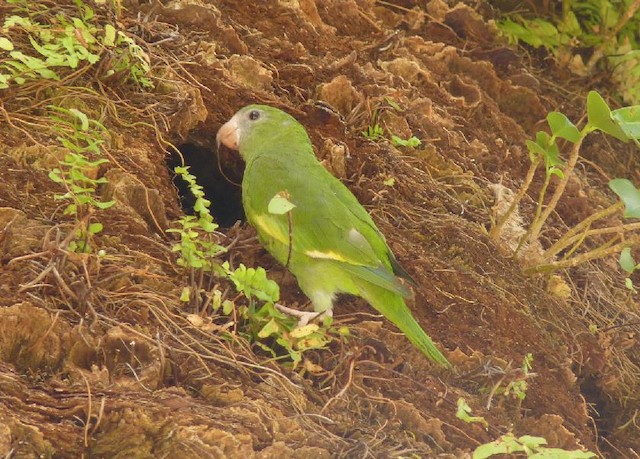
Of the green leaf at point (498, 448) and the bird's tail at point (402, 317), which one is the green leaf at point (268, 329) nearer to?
the bird's tail at point (402, 317)

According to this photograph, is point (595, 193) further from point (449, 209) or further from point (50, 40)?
point (50, 40)

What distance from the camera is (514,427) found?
3.99 metres

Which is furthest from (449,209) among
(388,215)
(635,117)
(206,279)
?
(206,279)

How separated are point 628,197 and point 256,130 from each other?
1.83 m

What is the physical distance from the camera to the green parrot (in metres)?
3.80

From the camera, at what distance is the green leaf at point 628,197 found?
13.0ft

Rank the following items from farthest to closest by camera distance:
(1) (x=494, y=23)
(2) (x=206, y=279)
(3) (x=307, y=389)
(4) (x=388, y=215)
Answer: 1. (1) (x=494, y=23)
2. (4) (x=388, y=215)
3. (2) (x=206, y=279)
4. (3) (x=307, y=389)

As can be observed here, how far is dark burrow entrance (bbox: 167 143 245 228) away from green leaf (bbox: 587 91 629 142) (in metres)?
1.86

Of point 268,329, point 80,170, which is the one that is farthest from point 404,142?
point 80,170

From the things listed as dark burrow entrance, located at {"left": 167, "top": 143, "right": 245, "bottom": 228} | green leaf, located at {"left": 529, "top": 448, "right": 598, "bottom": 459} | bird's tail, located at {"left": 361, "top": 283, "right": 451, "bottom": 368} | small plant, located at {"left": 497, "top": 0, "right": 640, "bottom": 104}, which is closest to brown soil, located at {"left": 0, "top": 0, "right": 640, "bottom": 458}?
dark burrow entrance, located at {"left": 167, "top": 143, "right": 245, "bottom": 228}

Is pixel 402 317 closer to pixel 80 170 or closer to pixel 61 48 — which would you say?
pixel 80 170

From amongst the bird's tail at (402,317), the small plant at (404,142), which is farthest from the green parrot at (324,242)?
the small plant at (404,142)

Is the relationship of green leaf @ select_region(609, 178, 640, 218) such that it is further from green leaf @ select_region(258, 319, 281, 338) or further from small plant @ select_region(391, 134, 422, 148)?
green leaf @ select_region(258, 319, 281, 338)

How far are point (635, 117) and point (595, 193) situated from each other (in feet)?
6.51
